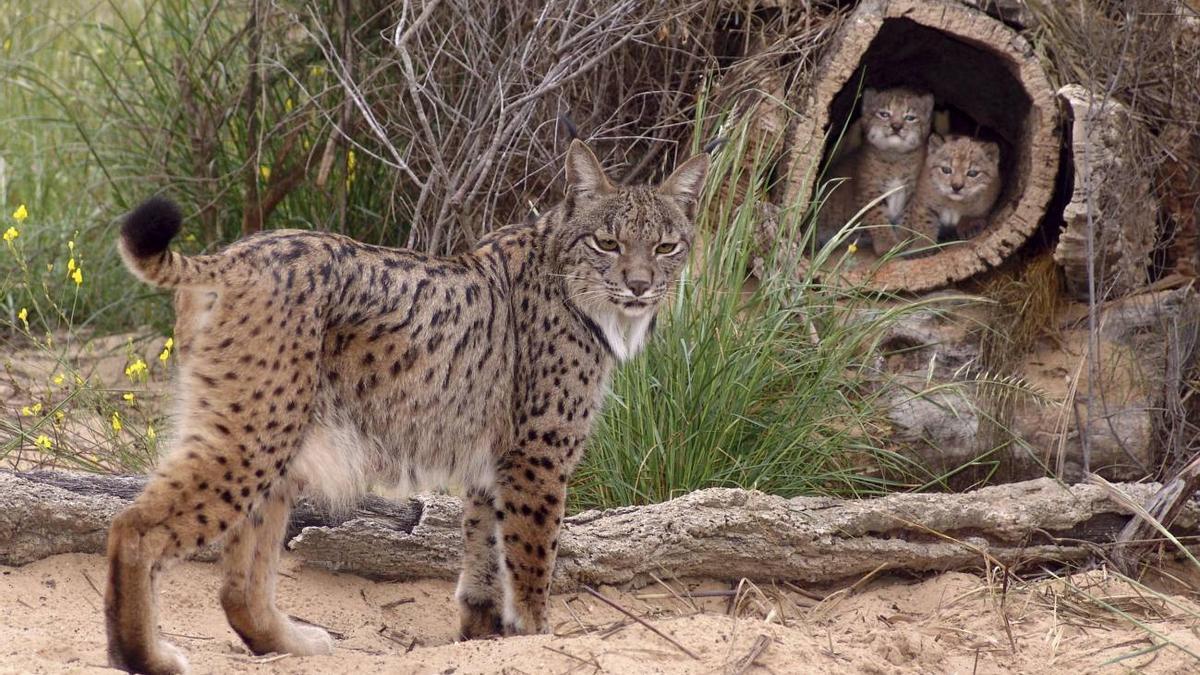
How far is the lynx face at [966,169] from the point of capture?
8062 mm

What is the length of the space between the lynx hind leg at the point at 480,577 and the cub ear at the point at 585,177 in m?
1.14

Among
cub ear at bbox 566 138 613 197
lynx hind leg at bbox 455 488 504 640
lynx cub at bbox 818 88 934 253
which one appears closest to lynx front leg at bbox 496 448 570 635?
lynx hind leg at bbox 455 488 504 640

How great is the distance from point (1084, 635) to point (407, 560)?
230 centimetres

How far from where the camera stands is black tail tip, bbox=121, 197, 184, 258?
3582 millimetres

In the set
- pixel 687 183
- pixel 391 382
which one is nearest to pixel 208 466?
pixel 391 382

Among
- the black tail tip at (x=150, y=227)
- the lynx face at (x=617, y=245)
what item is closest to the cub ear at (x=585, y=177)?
the lynx face at (x=617, y=245)

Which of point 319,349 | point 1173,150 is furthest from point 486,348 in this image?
point 1173,150

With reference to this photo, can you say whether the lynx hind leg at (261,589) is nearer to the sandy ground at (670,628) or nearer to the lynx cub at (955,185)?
the sandy ground at (670,628)

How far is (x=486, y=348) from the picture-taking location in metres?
4.39

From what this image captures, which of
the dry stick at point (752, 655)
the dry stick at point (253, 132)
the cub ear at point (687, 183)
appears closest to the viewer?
the dry stick at point (752, 655)

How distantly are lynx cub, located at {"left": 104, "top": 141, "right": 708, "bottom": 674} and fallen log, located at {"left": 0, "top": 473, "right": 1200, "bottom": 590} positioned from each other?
0.26 metres

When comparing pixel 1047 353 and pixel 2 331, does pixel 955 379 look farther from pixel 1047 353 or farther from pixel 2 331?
pixel 2 331

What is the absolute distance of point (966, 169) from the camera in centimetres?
805

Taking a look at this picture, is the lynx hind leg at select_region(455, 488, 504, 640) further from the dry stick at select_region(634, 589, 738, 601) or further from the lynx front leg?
the dry stick at select_region(634, 589, 738, 601)
